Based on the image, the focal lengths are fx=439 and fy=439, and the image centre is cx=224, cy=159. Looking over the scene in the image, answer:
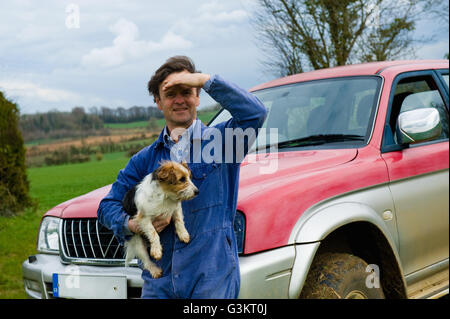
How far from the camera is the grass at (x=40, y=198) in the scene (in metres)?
3.18

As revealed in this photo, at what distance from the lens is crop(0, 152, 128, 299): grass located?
3176 millimetres

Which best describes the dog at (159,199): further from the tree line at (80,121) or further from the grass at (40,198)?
the tree line at (80,121)

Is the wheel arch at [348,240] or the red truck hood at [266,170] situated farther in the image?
the red truck hood at [266,170]

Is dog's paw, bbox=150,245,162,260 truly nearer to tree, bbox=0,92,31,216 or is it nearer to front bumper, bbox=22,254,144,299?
front bumper, bbox=22,254,144,299

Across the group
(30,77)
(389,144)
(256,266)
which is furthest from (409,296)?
(30,77)

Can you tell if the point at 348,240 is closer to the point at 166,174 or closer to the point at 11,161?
the point at 166,174

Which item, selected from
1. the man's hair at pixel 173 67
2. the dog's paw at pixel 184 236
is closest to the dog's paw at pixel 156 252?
the dog's paw at pixel 184 236

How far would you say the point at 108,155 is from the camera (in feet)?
10.0

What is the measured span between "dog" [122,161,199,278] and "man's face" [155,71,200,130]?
20 cm

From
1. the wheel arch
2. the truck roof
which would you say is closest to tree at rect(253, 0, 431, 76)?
the truck roof

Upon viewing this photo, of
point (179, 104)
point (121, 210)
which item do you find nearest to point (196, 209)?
point (121, 210)

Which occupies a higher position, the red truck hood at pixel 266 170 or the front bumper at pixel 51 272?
the red truck hood at pixel 266 170

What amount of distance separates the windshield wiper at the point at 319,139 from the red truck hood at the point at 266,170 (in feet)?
0.54

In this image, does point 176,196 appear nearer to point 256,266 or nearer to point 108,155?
point 256,266
